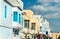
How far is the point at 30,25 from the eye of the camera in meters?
54.1

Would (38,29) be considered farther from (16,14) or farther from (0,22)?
(0,22)

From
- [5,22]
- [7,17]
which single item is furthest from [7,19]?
[5,22]

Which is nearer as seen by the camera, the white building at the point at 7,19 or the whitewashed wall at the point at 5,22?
the whitewashed wall at the point at 5,22

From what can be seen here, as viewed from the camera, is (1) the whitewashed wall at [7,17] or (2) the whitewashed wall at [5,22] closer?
(2) the whitewashed wall at [5,22]

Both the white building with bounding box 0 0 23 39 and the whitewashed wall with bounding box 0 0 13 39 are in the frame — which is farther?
the white building with bounding box 0 0 23 39

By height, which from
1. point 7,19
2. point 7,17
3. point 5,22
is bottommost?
point 5,22

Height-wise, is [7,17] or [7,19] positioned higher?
[7,17]

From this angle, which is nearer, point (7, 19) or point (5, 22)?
point (5, 22)

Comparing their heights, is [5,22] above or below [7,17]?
below

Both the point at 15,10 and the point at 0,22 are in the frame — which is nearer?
the point at 0,22

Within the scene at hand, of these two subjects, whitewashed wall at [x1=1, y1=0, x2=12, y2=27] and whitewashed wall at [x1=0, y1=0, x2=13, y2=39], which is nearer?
whitewashed wall at [x1=0, y1=0, x2=13, y2=39]

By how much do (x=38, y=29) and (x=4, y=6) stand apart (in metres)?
32.7

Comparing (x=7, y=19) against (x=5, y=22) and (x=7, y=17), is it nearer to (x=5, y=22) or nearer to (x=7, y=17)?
(x=7, y=17)

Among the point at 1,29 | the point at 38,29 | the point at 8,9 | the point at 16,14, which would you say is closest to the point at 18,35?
the point at 16,14
